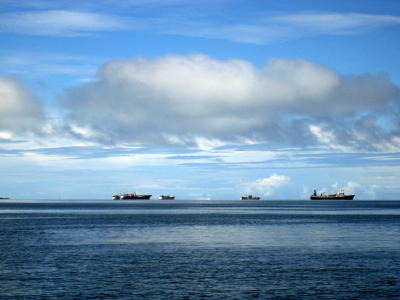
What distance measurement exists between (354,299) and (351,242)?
46805 mm

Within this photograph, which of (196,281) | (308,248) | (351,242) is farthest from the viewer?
(351,242)

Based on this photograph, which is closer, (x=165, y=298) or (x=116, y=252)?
(x=165, y=298)

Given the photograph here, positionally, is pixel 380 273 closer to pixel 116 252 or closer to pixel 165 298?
pixel 165 298

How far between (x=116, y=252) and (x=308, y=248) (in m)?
27.6

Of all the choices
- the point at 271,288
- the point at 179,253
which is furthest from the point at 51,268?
the point at 271,288

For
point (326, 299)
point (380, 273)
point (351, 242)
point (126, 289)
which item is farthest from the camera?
point (351, 242)

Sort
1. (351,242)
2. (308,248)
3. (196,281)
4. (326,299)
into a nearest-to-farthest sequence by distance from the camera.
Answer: (326,299)
(196,281)
(308,248)
(351,242)

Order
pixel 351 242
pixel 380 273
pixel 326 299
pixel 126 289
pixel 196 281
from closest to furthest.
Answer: pixel 326 299 < pixel 126 289 < pixel 196 281 < pixel 380 273 < pixel 351 242

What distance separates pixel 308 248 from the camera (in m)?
80.6

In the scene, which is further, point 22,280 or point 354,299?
point 22,280

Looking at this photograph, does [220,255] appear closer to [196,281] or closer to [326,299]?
[196,281]

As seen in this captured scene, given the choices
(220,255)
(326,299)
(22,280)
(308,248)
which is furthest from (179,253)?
(326,299)

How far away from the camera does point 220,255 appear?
72.6 m

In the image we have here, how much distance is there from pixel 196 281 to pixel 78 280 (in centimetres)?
1122
